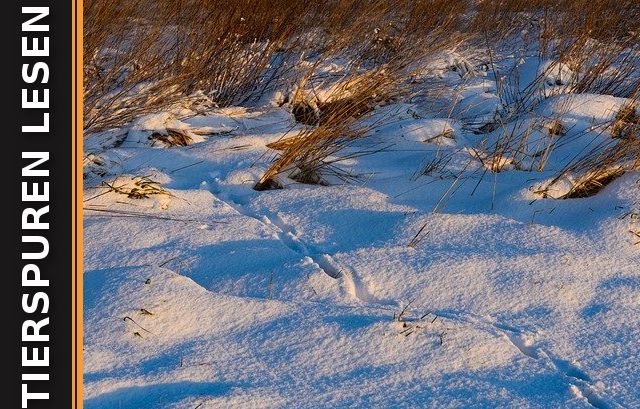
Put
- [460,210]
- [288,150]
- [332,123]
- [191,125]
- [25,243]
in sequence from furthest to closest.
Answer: [191,125]
[332,123]
[288,150]
[460,210]
[25,243]

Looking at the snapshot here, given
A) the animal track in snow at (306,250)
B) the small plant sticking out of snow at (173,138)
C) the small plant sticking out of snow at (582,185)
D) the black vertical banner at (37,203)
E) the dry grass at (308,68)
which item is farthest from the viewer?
the small plant sticking out of snow at (173,138)

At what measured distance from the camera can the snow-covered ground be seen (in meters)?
1.59

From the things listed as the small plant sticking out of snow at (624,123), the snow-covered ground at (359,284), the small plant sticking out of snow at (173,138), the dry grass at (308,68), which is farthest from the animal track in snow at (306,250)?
the small plant sticking out of snow at (624,123)

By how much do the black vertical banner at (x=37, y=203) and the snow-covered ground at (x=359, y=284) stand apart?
0.12m

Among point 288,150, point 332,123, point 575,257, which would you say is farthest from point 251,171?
point 575,257

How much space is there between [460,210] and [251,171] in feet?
2.50

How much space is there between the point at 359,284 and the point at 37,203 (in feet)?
2.70

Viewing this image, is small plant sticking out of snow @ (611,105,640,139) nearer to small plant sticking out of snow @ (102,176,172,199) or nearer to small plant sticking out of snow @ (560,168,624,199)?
small plant sticking out of snow @ (560,168,624,199)

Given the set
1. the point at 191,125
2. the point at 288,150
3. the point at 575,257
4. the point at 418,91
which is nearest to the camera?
the point at 575,257

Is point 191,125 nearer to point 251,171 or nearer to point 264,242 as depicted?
point 251,171

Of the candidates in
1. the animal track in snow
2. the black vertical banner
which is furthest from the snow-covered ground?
the black vertical banner

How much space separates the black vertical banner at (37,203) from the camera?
4.78ft

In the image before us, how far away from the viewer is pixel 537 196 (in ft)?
8.13

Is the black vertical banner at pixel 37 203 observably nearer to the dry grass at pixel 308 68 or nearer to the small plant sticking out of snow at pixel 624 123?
the dry grass at pixel 308 68
